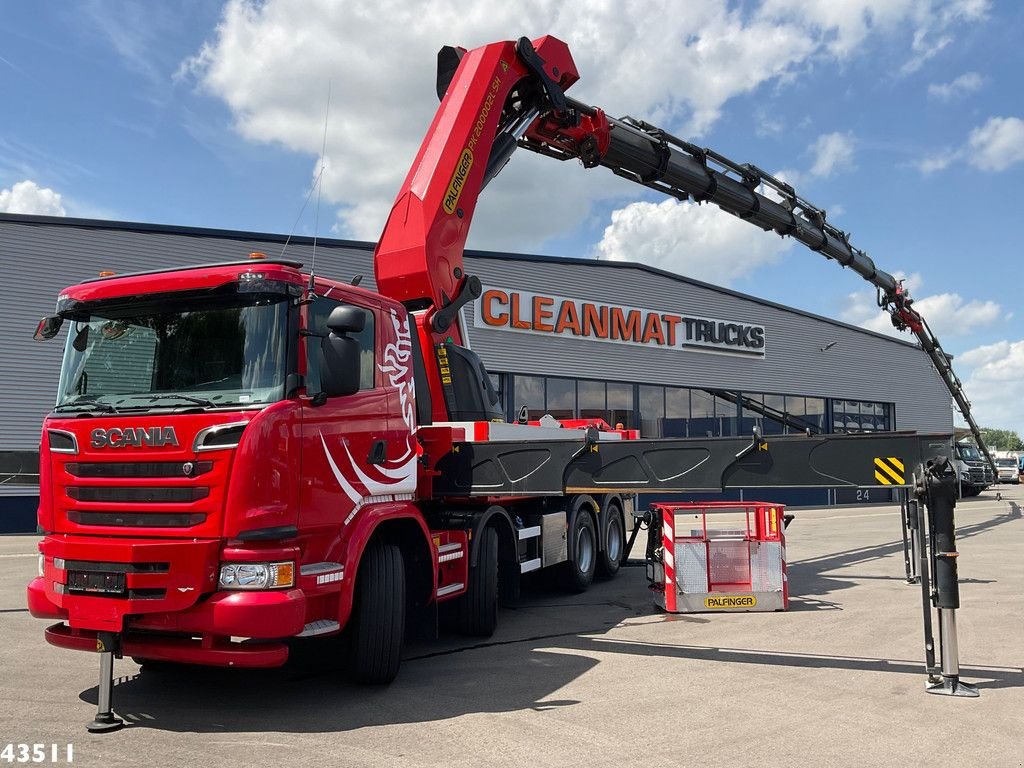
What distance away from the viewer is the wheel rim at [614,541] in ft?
41.6

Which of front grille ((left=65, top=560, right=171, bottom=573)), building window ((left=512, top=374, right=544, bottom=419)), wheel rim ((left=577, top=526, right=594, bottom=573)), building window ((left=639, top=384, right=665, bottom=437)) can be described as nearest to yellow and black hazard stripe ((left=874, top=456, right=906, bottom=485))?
wheel rim ((left=577, top=526, right=594, bottom=573))

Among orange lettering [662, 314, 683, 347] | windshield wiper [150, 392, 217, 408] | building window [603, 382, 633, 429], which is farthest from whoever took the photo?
orange lettering [662, 314, 683, 347]

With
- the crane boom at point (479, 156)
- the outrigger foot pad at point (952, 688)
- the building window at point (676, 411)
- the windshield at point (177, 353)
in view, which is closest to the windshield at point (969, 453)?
the building window at point (676, 411)

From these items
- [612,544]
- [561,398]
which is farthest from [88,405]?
[561,398]

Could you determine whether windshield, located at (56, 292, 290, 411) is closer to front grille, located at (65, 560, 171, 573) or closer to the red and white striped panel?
front grille, located at (65, 560, 171, 573)

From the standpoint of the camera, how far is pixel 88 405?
A: 5.74 m

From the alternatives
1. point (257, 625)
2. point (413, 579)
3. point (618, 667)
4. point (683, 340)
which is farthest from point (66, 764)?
point (683, 340)

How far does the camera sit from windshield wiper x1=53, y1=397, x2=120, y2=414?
5.62 metres

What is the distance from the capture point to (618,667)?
709 centimetres

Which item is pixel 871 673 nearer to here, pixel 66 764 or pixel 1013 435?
pixel 66 764

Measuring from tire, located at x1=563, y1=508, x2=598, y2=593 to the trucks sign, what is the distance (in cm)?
1473

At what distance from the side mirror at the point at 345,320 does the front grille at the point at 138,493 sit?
4.34ft

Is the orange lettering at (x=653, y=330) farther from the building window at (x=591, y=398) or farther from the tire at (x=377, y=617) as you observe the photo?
the tire at (x=377, y=617)

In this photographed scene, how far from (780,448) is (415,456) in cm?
314
